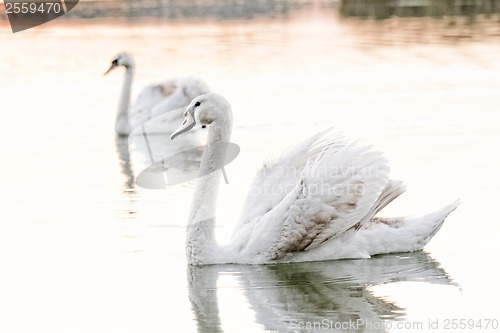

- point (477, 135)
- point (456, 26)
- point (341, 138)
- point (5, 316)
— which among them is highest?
point (341, 138)

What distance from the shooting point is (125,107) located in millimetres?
15891

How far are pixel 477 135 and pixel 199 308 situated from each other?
23.2 feet

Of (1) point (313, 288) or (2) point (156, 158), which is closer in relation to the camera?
(1) point (313, 288)

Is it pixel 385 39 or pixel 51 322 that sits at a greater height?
pixel 51 322

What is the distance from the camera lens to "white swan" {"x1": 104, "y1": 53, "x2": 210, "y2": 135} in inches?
627

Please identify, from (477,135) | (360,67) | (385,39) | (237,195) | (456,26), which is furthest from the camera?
(456,26)

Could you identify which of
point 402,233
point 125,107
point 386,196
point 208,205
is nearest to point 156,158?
point 125,107

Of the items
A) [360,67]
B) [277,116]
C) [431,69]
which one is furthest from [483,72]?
[277,116]

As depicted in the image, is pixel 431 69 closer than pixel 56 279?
No

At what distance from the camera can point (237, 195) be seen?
34.6 feet

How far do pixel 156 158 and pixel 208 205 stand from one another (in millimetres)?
5500

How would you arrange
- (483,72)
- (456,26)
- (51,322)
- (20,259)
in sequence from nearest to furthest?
(51,322) → (20,259) → (483,72) → (456,26)

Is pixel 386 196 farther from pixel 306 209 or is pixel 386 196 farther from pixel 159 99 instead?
pixel 159 99

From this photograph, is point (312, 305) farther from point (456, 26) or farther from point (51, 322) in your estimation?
point (456, 26)
